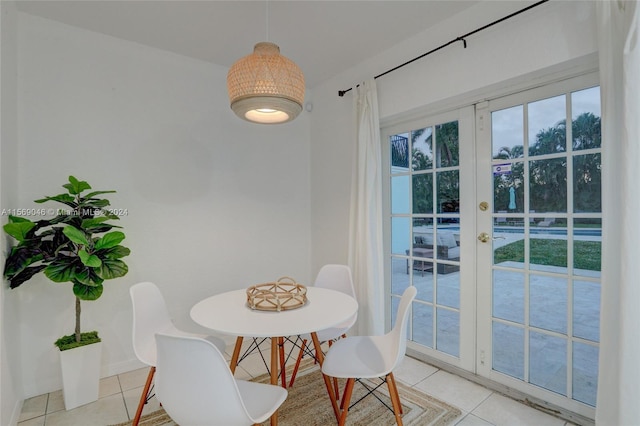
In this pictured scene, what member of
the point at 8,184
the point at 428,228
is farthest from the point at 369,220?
the point at 8,184

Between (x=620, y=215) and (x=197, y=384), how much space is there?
2.03 m

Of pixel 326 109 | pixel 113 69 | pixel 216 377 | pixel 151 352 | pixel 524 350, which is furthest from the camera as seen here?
pixel 326 109

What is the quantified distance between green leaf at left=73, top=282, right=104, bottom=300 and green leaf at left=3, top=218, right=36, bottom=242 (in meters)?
0.40

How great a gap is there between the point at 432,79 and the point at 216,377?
2424mm

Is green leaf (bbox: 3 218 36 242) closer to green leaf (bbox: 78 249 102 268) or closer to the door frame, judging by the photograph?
green leaf (bbox: 78 249 102 268)

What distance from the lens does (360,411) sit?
1982mm

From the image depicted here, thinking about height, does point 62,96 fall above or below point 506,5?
below

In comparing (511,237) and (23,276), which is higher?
(511,237)

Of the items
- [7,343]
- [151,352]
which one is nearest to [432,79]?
[151,352]

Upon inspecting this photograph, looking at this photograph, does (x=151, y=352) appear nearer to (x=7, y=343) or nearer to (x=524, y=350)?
(x=7, y=343)

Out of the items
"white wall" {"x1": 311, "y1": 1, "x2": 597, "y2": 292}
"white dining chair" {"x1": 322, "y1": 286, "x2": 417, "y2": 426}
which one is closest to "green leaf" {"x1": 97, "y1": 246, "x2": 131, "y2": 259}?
"white dining chair" {"x1": 322, "y1": 286, "x2": 417, "y2": 426}

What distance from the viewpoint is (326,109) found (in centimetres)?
342

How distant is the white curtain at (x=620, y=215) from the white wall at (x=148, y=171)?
262cm

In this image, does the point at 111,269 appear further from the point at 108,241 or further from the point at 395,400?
the point at 395,400
